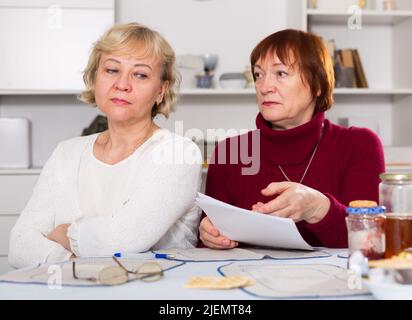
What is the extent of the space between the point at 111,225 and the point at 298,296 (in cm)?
67

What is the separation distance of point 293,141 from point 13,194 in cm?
186

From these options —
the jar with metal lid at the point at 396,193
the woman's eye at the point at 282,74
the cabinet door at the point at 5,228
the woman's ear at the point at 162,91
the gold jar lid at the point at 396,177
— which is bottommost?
the cabinet door at the point at 5,228

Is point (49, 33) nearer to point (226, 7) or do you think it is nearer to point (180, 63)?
point (180, 63)

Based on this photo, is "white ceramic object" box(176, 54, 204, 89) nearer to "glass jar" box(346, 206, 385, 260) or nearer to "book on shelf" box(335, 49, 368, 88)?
"book on shelf" box(335, 49, 368, 88)

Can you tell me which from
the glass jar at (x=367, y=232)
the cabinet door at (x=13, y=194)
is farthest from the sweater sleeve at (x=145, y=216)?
the cabinet door at (x=13, y=194)

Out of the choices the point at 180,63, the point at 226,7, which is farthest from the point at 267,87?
the point at 226,7

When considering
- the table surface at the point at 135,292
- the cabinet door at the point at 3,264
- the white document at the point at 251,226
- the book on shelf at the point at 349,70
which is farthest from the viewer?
the book on shelf at the point at 349,70

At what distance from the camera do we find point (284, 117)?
1.84 m

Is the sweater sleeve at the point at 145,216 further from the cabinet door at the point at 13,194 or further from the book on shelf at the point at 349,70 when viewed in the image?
the book on shelf at the point at 349,70

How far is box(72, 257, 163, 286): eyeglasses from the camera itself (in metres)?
1.02

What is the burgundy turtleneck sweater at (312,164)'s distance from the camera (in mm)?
1768

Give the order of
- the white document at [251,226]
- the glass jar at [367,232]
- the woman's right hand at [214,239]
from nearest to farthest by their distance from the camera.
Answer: the glass jar at [367,232] → the white document at [251,226] → the woman's right hand at [214,239]

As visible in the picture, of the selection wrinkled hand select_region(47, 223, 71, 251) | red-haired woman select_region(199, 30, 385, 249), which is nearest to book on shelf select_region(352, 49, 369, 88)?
red-haired woman select_region(199, 30, 385, 249)

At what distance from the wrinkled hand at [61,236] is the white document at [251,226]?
0.42m
